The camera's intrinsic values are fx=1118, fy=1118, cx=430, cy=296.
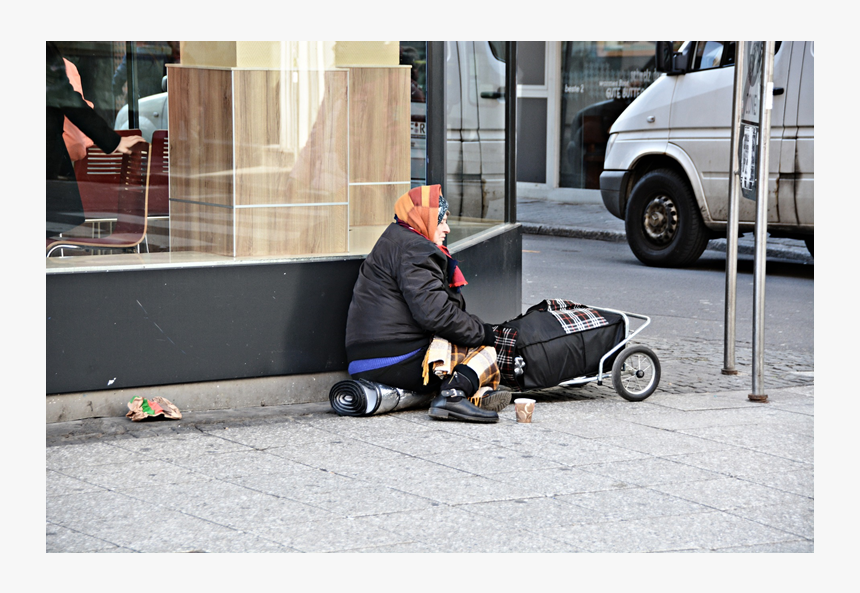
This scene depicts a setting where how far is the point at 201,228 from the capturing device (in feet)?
18.9

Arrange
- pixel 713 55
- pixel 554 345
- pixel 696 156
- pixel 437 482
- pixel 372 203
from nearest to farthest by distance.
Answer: pixel 437 482 → pixel 554 345 → pixel 372 203 → pixel 713 55 → pixel 696 156

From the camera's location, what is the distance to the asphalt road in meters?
8.20

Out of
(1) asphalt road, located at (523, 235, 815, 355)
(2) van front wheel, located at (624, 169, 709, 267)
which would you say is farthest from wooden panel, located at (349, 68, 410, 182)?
(2) van front wheel, located at (624, 169, 709, 267)

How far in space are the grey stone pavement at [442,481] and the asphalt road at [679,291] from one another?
2.39m

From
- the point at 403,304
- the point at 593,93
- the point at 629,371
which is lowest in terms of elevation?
the point at 629,371

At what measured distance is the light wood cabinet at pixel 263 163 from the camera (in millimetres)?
5699

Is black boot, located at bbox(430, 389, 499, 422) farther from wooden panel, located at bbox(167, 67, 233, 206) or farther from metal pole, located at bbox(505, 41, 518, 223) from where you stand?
metal pole, located at bbox(505, 41, 518, 223)

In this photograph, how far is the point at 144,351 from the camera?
5.27 metres

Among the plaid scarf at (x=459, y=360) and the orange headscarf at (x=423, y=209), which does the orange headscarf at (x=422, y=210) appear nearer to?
the orange headscarf at (x=423, y=209)

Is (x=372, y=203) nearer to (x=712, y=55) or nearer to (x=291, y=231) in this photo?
(x=291, y=231)

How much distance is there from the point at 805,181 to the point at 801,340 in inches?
102

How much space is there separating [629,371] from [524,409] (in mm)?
845

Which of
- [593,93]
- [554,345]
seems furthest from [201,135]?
[593,93]

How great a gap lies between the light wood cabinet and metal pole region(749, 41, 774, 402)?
201cm
